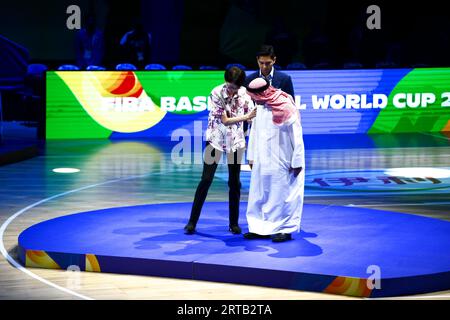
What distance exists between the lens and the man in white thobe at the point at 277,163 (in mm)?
7887

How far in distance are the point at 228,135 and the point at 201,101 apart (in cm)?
720

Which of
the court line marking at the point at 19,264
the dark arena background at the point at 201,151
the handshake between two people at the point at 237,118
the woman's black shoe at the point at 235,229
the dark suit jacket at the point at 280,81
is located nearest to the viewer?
the court line marking at the point at 19,264

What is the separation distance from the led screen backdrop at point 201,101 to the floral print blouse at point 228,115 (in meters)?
6.95

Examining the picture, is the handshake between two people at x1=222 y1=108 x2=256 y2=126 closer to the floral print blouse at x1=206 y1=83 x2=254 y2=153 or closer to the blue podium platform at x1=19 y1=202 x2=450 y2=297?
the floral print blouse at x1=206 y1=83 x2=254 y2=153

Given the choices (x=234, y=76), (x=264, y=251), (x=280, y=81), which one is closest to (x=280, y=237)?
(x=264, y=251)

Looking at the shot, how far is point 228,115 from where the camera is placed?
816cm

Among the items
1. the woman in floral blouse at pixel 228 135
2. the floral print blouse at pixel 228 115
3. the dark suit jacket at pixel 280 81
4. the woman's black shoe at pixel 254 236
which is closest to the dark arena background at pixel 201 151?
the woman's black shoe at pixel 254 236

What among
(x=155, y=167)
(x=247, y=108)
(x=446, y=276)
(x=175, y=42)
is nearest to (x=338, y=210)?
(x=247, y=108)

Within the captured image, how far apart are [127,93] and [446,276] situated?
882cm

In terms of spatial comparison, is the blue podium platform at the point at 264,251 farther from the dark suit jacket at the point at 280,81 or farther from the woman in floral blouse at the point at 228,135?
the dark suit jacket at the point at 280,81

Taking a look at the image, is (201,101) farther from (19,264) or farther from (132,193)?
(19,264)

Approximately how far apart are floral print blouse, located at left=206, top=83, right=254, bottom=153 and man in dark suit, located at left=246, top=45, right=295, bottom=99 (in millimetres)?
338

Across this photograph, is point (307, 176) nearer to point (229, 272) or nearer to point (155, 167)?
point (155, 167)

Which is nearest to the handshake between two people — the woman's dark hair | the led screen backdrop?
the woman's dark hair
